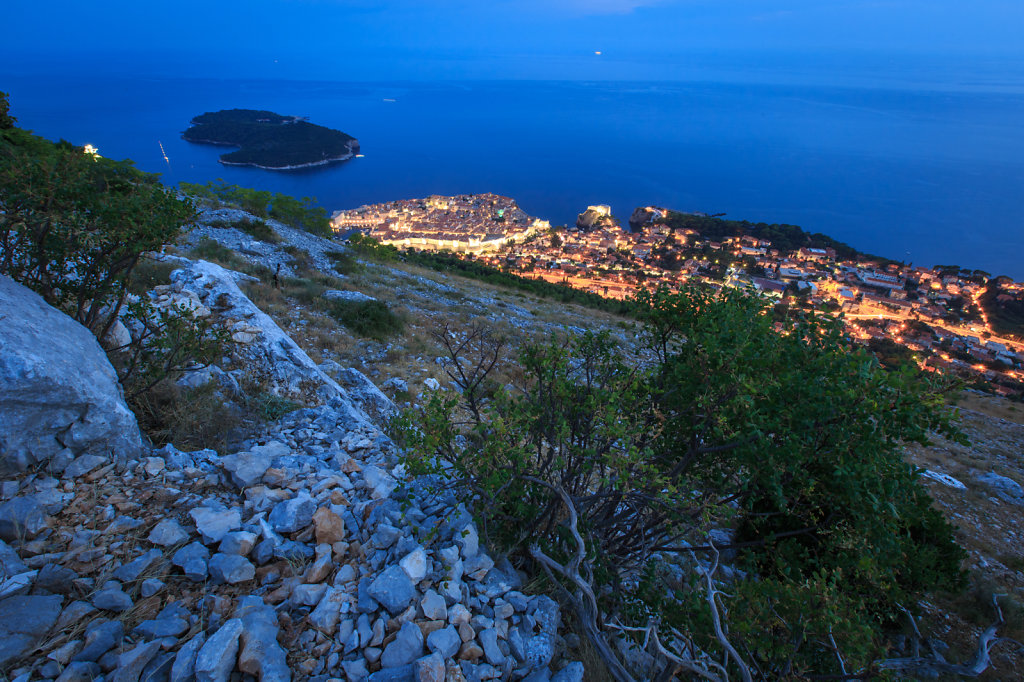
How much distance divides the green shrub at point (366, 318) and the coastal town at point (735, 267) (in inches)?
481

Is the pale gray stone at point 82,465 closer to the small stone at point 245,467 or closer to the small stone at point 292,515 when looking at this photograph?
the small stone at point 245,467

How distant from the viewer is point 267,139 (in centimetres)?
6956

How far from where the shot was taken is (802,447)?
124 inches

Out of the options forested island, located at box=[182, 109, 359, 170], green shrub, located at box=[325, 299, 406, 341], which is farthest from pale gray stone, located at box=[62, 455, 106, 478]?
forested island, located at box=[182, 109, 359, 170]

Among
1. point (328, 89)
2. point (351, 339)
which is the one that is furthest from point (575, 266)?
point (328, 89)

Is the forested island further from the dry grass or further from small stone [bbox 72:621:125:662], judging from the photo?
the dry grass

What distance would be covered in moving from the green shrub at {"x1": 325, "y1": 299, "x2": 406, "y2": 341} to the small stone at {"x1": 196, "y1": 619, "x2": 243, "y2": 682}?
332 inches

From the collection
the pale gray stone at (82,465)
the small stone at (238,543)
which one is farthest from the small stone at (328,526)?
the pale gray stone at (82,465)

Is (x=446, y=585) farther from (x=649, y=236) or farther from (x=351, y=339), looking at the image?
(x=649, y=236)

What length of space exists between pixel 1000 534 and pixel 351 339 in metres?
12.7

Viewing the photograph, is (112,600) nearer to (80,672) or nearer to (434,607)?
(80,672)

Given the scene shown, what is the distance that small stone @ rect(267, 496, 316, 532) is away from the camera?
2.97 m

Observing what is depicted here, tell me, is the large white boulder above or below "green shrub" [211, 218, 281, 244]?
above

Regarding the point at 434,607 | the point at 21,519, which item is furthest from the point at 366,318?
the point at 434,607
